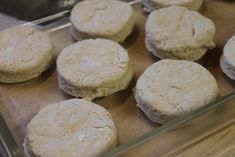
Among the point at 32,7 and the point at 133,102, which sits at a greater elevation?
the point at 32,7

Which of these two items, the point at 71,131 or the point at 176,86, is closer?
the point at 71,131

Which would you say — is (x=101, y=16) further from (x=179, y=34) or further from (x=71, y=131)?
(x=71, y=131)

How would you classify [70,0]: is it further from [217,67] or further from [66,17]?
[217,67]

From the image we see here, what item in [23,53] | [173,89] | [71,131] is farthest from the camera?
[23,53]

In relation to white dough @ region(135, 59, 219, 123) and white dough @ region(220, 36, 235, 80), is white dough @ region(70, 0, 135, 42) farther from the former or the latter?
white dough @ region(220, 36, 235, 80)

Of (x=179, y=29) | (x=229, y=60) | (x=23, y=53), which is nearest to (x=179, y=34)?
(x=179, y=29)

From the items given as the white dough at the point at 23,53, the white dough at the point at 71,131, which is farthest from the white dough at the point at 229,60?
the white dough at the point at 23,53

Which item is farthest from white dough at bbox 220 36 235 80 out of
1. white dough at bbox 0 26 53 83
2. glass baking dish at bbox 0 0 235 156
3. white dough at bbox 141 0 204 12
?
white dough at bbox 0 26 53 83
